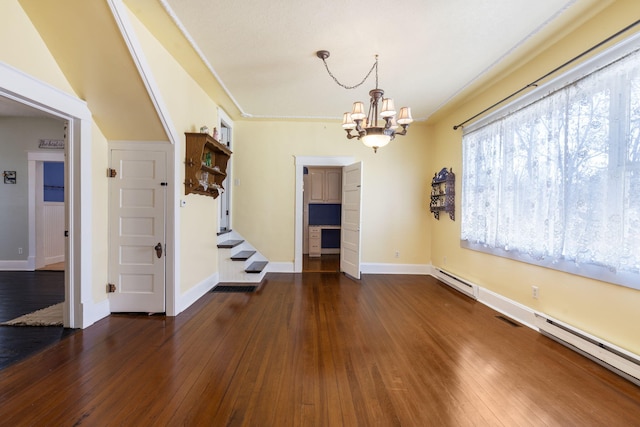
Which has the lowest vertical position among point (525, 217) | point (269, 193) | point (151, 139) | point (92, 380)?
point (92, 380)

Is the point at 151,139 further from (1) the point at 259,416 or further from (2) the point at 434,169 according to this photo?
(2) the point at 434,169

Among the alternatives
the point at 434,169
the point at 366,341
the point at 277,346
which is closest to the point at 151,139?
the point at 277,346

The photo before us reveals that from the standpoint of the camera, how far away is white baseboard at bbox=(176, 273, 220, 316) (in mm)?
3293

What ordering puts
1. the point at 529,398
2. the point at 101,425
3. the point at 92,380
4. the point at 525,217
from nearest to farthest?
the point at 101,425 → the point at 529,398 → the point at 92,380 → the point at 525,217

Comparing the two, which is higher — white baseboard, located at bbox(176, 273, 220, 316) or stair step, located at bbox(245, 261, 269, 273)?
stair step, located at bbox(245, 261, 269, 273)

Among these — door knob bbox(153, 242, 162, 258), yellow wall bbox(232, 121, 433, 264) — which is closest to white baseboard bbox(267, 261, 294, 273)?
yellow wall bbox(232, 121, 433, 264)

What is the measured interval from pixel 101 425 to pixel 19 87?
235 centimetres

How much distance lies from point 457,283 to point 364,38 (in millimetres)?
3626

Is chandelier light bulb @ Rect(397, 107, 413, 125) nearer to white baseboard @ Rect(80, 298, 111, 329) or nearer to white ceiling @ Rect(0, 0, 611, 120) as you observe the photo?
white ceiling @ Rect(0, 0, 611, 120)

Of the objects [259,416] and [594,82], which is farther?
[594,82]

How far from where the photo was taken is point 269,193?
5.30 m

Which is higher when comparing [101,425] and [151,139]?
[151,139]

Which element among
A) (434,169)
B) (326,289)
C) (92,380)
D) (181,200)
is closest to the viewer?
(92,380)

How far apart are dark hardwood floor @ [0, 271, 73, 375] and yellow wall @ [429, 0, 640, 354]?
4.69m
